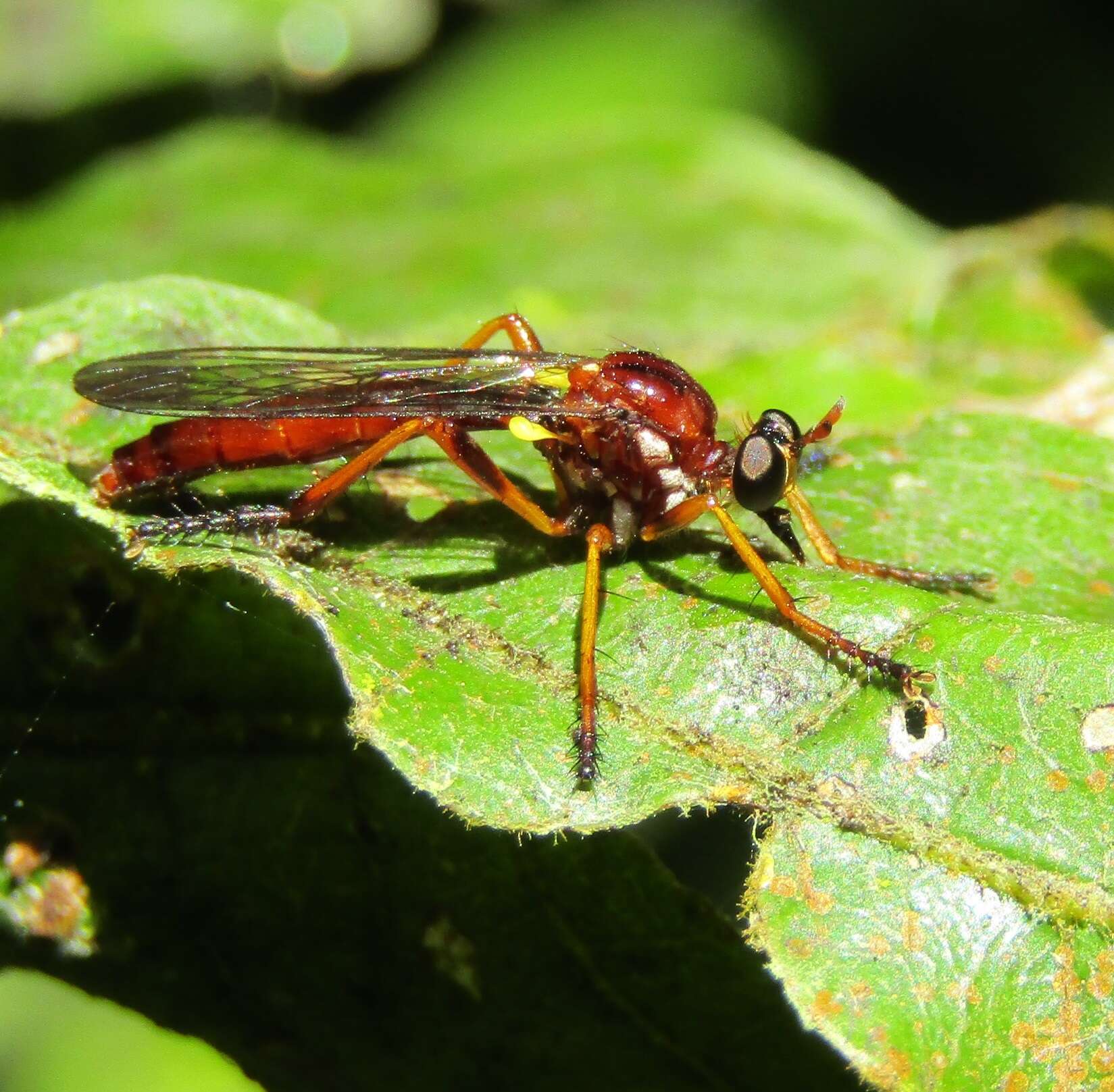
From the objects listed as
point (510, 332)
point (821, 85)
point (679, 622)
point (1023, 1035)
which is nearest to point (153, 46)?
point (510, 332)

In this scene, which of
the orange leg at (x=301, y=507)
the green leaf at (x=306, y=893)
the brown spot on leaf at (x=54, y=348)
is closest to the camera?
the green leaf at (x=306, y=893)

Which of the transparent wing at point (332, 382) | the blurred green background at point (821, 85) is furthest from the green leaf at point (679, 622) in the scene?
the blurred green background at point (821, 85)

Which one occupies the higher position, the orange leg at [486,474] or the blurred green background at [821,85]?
the blurred green background at [821,85]

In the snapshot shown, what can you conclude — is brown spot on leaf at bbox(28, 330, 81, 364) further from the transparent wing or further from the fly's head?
the fly's head

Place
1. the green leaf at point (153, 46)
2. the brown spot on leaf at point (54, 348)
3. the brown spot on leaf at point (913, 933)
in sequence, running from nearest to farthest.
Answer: the brown spot on leaf at point (913, 933) < the brown spot on leaf at point (54, 348) < the green leaf at point (153, 46)

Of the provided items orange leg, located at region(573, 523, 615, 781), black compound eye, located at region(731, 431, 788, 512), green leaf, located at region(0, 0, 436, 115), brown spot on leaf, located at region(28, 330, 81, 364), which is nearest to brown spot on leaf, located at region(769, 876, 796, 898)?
orange leg, located at region(573, 523, 615, 781)

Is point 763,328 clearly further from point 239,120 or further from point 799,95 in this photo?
point 799,95

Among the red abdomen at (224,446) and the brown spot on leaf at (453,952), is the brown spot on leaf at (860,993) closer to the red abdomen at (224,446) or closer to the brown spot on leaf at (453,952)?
the brown spot on leaf at (453,952)
